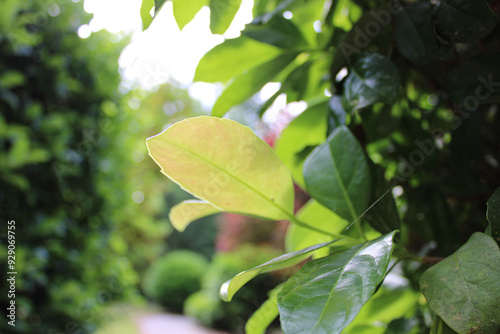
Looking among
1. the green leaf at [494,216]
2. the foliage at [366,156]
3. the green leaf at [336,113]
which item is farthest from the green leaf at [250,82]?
the green leaf at [494,216]

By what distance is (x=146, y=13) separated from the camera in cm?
42

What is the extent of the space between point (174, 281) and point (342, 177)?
805 centimetres

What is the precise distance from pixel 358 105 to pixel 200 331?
599 cm

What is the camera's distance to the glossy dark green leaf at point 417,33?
0.44 m

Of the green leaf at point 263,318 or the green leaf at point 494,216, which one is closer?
the green leaf at point 494,216

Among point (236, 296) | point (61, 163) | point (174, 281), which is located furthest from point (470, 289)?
point (174, 281)

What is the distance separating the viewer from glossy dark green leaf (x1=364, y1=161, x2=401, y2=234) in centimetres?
40

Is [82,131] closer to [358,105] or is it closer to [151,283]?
[358,105]

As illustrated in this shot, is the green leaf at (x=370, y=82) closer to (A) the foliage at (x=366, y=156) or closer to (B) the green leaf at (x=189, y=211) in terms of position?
(A) the foliage at (x=366, y=156)

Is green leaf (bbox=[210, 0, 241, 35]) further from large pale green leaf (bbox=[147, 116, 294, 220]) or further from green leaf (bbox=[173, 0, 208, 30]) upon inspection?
large pale green leaf (bbox=[147, 116, 294, 220])

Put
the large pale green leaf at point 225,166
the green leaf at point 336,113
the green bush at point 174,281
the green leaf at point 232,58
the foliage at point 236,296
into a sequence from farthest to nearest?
the green bush at point 174,281 → the foliage at point 236,296 → the green leaf at point 232,58 → the green leaf at point 336,113 → the large pale green leaf at point 225,166

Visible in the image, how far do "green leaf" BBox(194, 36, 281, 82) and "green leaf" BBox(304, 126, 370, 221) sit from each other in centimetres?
22

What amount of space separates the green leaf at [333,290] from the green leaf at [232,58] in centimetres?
35

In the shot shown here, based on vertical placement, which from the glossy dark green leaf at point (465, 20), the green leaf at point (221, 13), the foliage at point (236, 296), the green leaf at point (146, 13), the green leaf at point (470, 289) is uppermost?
the green leaf at point (146, 13)
